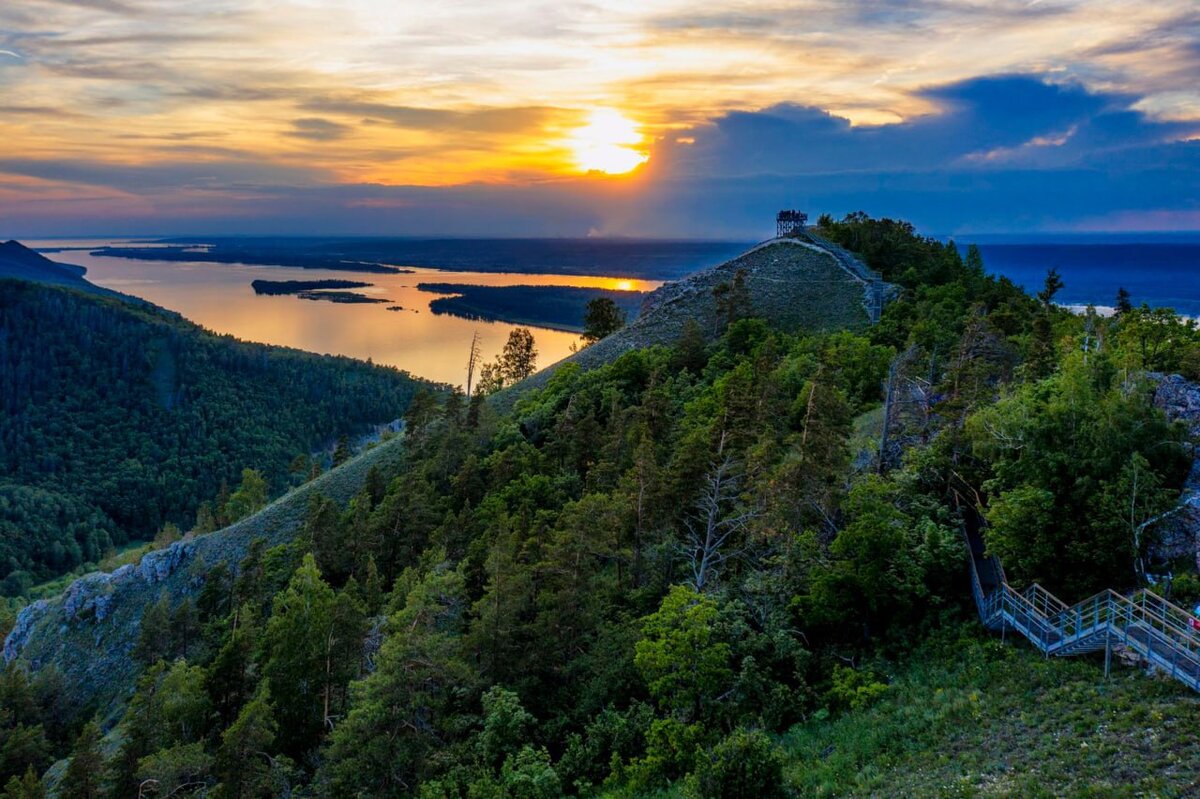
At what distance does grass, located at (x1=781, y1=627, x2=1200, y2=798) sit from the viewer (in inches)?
645

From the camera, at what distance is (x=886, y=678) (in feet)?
78.0

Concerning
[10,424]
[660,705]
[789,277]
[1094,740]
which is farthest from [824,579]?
[10,424]

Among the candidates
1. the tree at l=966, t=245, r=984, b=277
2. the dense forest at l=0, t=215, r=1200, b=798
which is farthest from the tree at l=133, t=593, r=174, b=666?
the tree at l=966, t=245, r=984, b=277

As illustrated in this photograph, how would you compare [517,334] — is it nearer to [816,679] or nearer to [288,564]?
[288,564]

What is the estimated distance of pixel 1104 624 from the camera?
19984 mm

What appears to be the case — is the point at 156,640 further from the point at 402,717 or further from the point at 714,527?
the point at 714,527

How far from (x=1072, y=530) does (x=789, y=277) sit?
202 feet

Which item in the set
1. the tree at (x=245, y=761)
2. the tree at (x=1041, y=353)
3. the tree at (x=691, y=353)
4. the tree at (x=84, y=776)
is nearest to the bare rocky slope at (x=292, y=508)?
the tree at (x=691, y=353)

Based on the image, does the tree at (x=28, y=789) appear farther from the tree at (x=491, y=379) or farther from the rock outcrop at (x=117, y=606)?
the tree at (x=491, y=379)

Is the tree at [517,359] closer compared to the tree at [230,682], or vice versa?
the tree at [230,682]

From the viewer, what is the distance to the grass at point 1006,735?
16391 millimetres

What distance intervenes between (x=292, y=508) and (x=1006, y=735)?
202 ft

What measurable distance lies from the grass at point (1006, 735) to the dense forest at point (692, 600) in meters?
0.55

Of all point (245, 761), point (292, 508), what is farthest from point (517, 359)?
point (245, 761)
